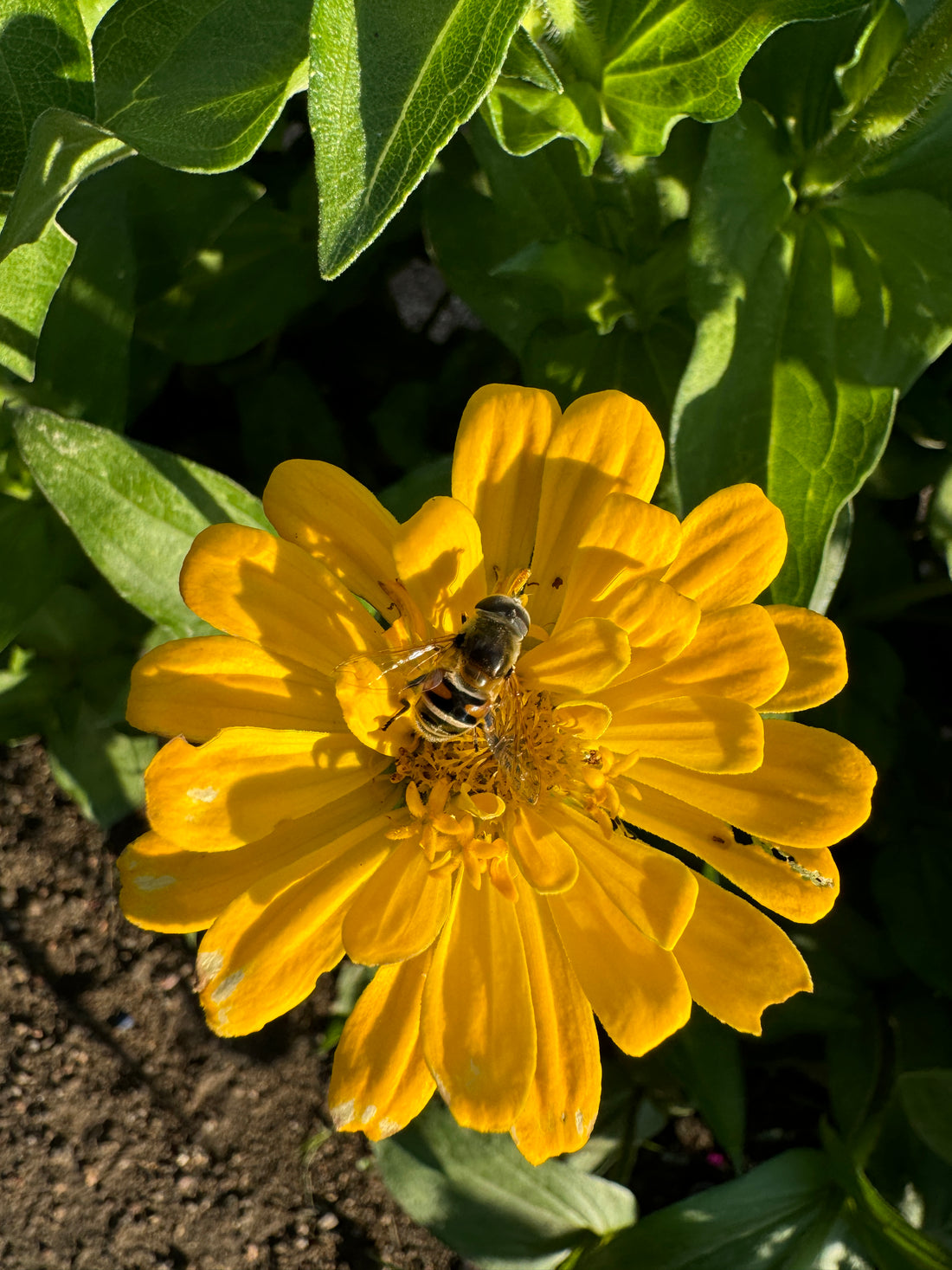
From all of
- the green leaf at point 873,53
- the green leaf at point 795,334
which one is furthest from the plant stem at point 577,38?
the green leaf at point 873,53

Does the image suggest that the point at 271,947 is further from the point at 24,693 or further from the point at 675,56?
the point at 675,56

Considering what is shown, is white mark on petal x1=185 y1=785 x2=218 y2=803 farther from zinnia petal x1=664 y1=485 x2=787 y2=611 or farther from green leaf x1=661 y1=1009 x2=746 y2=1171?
green leaf x1=661 y1=1009 x2=746 y2=1171

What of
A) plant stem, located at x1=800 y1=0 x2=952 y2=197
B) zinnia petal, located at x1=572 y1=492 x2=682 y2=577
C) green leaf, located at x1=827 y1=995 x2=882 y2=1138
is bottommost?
green leaf, located at x1=827 y1=995 x2=882 y2=1138

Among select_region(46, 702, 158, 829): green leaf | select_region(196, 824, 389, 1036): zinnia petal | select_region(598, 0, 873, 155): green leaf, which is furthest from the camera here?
select_region(46, 702, 158, 829): green leaf

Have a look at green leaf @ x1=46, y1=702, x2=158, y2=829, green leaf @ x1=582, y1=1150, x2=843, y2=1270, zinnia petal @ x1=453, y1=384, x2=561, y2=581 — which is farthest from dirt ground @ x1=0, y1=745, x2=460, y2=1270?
zinnia petal @ x1=453, y1=384, x2=561, y2=581

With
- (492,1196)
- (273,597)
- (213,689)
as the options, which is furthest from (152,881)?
(492,1196)

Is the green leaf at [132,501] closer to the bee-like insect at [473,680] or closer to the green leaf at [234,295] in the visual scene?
the bee-like insect at [473,680]

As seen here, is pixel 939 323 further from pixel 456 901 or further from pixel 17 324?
pixel 17 324

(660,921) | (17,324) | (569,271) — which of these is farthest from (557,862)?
(17,324)

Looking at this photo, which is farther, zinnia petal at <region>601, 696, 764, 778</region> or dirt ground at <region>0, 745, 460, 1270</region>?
dirt ground at <region>0, 745, 460, 1270</region>
